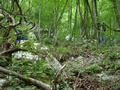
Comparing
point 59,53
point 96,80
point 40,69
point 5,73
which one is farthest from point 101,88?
point 59,53

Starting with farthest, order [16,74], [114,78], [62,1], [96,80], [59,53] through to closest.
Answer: [62,1]
[59,53]
[96,80]
[114,78]
[16,74]

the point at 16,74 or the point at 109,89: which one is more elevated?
the point at 16,74

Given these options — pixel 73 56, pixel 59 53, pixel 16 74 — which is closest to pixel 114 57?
pixel 73 56

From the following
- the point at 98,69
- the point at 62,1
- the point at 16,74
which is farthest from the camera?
the point at 62,1

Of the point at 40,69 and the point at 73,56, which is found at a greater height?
the point at 40,69

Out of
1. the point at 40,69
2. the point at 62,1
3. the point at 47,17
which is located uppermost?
the point at 62,1

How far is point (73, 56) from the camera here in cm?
545

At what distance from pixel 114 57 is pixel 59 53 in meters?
2.20

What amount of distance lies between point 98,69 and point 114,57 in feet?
3.37

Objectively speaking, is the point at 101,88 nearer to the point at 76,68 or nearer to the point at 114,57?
the point at 76,68

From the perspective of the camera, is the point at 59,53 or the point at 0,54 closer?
the point at 0,54

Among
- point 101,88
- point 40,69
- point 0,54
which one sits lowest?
point 101,88

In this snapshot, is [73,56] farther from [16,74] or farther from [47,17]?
[47,17]

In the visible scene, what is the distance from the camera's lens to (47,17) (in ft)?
39.1
